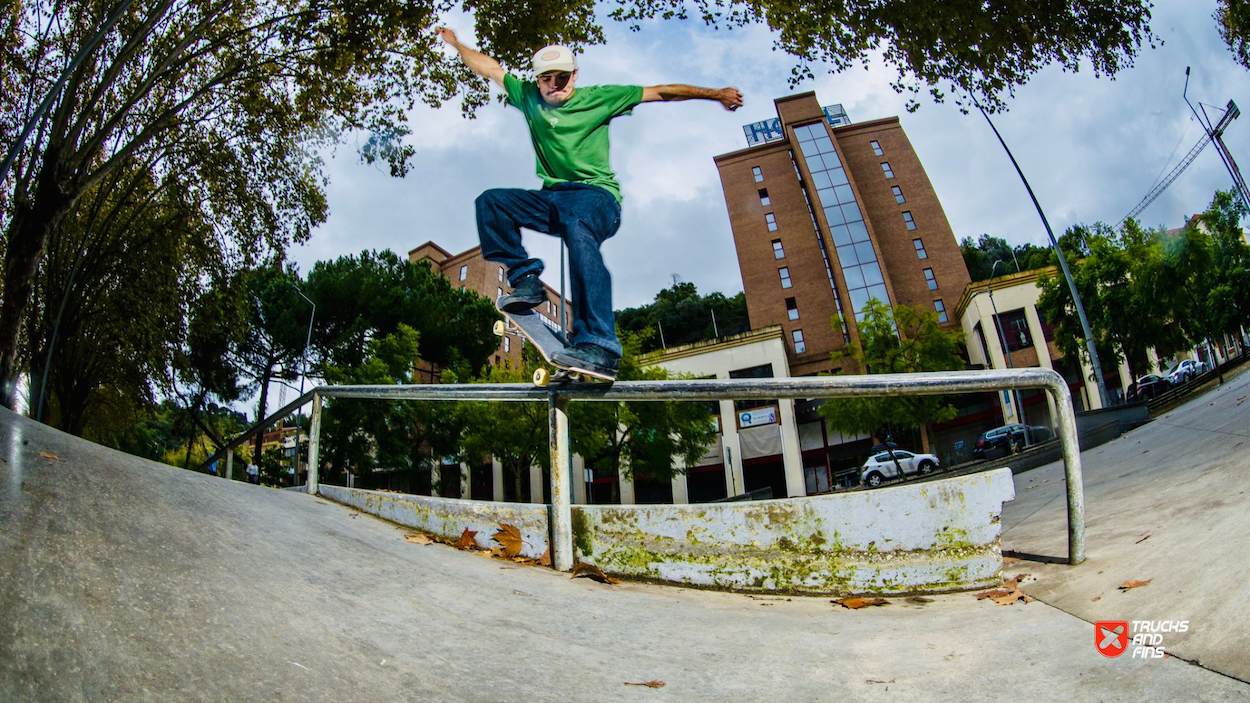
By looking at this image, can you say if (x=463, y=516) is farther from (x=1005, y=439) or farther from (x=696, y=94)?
(x=1005, y=439)

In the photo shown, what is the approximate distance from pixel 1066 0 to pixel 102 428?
2433 centimetres

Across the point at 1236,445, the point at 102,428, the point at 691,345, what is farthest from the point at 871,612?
the point at 691,345

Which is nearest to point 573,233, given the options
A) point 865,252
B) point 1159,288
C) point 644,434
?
point 644,434

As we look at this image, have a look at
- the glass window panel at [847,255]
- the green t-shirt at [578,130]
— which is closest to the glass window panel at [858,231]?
the glass window panel at [847,255]

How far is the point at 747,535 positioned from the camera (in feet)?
8.30

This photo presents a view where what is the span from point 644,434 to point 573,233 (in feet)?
68.9

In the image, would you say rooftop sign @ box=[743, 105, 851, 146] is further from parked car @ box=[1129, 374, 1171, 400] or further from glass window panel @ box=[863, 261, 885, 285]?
parked car @ box=[1129, 374, 1171, 400]

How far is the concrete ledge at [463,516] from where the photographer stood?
9.11 ft

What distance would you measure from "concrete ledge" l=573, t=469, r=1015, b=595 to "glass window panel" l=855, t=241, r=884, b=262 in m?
41.6

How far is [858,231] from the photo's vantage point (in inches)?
1636

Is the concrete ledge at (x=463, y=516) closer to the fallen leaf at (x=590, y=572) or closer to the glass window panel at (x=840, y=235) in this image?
the fallen leaf at (x=590, y=572)

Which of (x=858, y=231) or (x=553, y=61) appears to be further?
(x=858, y=231)

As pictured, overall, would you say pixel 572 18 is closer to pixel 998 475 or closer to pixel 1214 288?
pixel 998 475

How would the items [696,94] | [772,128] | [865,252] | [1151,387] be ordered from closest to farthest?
[696,94], [1151,387], [865,252], [772,128]
